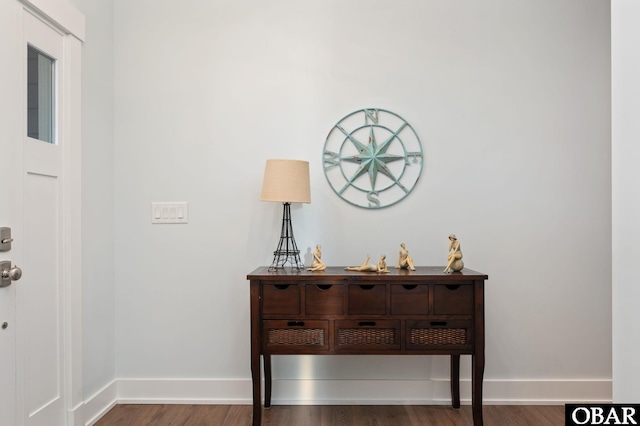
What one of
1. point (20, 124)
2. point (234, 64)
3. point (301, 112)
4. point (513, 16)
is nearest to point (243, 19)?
point (234, 64)

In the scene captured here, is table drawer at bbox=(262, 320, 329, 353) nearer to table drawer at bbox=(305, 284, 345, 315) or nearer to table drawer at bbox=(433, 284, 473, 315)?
table drawer at bbox=(305, 284, 345, 315)

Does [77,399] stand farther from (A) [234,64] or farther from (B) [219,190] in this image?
(A) [234,64]

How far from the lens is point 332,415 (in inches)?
105

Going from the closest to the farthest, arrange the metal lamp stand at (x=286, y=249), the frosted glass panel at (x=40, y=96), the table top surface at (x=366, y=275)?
the frosted glass panel at (x=40, y=96)
the table top surface at (x=366, y=275)
the metal lamp stand at (x=286, y=249)

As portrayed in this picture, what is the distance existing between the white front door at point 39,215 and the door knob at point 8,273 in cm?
3

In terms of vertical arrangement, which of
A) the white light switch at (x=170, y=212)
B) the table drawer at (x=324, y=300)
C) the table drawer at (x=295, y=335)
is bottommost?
the table drawer at (x=295, y=335)

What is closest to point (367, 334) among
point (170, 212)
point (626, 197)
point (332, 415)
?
point (332, 415)

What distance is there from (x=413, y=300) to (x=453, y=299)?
20 centimetres

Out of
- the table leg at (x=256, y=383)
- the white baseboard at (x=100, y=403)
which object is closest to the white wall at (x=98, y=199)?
the white baseboard at (x=100, y=403)

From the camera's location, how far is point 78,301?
8.14ft

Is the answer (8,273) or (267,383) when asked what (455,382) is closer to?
(267,383)

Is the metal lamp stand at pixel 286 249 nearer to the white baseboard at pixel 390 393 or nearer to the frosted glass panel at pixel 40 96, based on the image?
the white baseboard at pixel 390 393

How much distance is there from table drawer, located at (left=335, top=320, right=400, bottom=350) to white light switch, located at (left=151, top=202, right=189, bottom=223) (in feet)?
3.92

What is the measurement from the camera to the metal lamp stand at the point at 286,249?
8.94 ft
